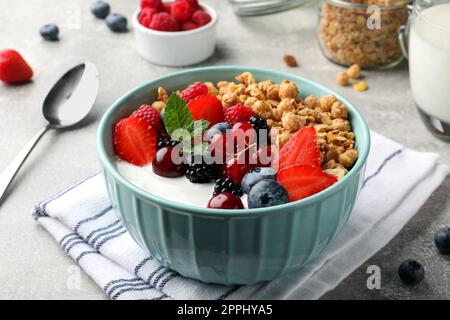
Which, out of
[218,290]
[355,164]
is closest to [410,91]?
[355,164]

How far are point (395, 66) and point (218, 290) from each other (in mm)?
833

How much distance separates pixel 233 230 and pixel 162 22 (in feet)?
2.76

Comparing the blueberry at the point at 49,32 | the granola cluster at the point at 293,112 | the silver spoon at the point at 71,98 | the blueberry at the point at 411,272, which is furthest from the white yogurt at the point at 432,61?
the blueberry at the point at 49,32

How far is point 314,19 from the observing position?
182cm

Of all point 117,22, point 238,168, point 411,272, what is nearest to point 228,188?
point 238,168

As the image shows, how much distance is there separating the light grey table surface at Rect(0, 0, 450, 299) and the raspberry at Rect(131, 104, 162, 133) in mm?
237

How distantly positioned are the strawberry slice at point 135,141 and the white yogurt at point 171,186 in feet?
0.06

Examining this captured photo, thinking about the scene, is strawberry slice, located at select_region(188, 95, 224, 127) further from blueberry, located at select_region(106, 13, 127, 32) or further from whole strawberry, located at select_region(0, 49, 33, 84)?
blueberry, located at select_region(106, 13, 127, 32)

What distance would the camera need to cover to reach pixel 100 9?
5.91 feet

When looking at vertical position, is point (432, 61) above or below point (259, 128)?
below

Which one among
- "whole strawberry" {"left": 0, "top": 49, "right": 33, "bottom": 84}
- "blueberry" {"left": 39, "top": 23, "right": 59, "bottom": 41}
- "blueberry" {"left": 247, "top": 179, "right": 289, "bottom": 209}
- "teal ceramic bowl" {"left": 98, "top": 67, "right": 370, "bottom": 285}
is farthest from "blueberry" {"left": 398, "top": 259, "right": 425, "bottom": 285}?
"blueberry" {"left": 39, "top": 23, "right": 59, "bottom": 41}

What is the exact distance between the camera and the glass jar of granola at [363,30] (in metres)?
1.49

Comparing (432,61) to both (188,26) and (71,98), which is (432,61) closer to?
(188,26)

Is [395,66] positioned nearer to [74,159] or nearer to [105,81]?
[105,81]
